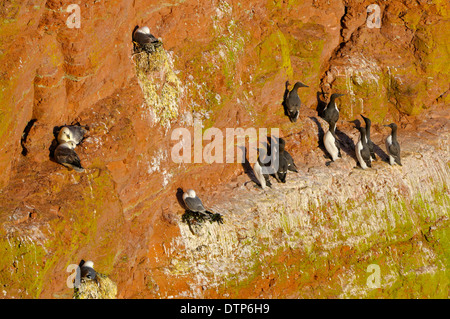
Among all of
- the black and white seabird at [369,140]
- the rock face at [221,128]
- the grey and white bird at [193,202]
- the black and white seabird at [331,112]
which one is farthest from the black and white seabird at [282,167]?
the black and white seabird at [369,140]

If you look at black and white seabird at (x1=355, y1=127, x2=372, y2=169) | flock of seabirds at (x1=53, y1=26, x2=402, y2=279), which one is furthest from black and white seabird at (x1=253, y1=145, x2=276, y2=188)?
black and white seabird at (x1=355, y1=127, x2=372, y2=169)

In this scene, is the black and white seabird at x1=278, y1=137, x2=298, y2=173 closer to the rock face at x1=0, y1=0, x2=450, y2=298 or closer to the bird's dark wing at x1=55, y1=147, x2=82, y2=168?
the rock face at x1=0, y1=0, x2=450, y2=298

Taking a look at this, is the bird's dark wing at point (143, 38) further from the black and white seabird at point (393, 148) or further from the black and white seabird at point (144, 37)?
Result: the black and white seabird at point (393, 148)

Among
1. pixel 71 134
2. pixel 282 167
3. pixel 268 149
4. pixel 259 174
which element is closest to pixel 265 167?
pixel 259 174

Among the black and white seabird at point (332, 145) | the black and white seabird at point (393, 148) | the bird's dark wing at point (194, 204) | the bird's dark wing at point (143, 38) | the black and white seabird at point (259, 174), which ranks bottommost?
the black and white seabird at point (393, 148)

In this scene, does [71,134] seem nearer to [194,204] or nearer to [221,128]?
[194,204]

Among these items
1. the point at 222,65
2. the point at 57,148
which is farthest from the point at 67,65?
the point at 222,65

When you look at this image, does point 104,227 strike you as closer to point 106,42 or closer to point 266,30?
point 106,42
